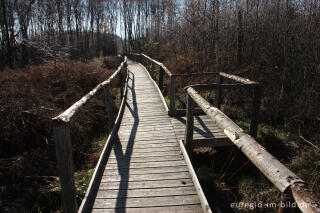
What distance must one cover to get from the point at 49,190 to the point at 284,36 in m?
7.95

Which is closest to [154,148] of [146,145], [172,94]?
[146,145]

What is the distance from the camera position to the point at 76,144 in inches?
220

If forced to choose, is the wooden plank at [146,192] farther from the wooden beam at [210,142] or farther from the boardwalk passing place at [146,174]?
the wooden beam at [210,142]

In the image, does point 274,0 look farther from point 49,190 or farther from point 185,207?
point 49,190

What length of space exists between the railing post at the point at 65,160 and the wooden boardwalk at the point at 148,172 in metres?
0.49

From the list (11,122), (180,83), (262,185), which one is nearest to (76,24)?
(180,83)

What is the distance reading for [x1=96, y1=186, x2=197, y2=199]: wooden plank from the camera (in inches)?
119

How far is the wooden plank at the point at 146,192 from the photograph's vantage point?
3.04 meters

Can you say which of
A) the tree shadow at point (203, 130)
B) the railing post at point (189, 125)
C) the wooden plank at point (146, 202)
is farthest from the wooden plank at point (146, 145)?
the wooden plank at point (146, 202)

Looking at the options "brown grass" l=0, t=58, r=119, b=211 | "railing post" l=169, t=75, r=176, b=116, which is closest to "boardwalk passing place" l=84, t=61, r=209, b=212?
"railing post" l=169, t=75, r=176, b=116

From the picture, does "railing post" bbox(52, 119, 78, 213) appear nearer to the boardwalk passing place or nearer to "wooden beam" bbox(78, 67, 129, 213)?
"wooden beam" bbox(78, 67, 129, 213)

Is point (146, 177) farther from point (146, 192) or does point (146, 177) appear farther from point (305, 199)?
point (305, 199)

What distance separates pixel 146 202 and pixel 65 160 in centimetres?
119

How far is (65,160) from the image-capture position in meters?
2.31
